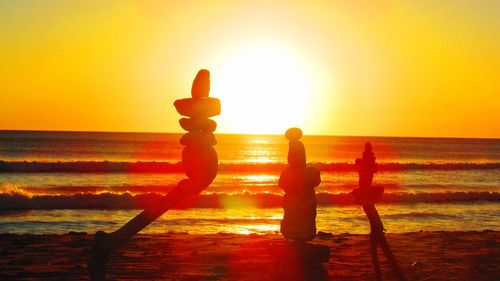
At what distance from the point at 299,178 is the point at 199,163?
1844 millimetres

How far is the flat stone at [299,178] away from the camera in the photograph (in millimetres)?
10969

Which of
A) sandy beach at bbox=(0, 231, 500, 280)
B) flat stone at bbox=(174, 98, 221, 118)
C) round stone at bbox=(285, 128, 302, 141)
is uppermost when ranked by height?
flat stone at bbox=(174, 98, 221, 118)

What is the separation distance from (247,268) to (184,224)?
9.53 m

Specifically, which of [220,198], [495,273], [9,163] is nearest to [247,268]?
[495,273]

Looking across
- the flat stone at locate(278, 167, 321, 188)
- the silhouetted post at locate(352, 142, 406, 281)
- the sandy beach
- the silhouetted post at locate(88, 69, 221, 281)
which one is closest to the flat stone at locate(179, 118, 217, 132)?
the silhouetted post at locate(88, 69, 221, 281)

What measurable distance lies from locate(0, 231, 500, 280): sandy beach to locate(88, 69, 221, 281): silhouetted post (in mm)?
2110

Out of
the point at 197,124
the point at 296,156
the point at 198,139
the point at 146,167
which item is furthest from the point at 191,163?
the point at 146,167

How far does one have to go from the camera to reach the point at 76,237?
1714 cm

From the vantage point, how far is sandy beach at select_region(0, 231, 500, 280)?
1256 centimetres

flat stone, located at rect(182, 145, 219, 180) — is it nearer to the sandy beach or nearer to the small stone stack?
the small stone stack

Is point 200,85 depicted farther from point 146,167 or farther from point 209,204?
point 146,167

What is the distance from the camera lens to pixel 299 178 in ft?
36.0

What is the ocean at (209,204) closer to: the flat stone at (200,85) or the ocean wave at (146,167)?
the ocean wave at (146,167)

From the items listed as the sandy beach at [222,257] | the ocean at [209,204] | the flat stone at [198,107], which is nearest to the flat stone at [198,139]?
the flat stone at [198,107]
